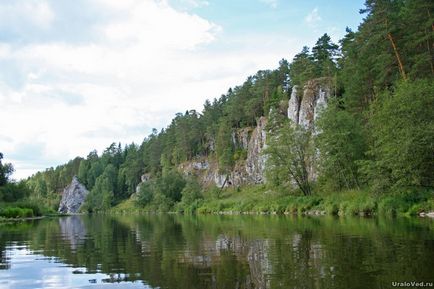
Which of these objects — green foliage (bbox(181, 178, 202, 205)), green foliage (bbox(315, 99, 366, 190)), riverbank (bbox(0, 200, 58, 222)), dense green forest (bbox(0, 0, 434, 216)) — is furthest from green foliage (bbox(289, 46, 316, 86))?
riverbank (bbox(0, 200, 58, 222))

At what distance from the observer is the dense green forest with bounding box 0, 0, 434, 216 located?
1572 inches

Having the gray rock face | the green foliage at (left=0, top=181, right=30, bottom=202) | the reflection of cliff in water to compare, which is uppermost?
the gray rock face

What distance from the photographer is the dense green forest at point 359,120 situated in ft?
131

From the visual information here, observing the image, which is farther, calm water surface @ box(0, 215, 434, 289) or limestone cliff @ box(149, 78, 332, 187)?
limestone cliff @ box(149, 78, 332, 187)

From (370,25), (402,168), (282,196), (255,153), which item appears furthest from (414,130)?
(255,153)

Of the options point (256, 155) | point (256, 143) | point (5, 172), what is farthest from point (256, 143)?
point (5, 172)

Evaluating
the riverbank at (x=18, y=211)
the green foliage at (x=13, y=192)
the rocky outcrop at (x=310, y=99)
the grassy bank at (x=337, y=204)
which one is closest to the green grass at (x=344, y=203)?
the grassy bank at (x=337, y=204)

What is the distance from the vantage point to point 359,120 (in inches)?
2263

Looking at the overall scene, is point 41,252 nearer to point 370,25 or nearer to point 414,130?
point 414,130

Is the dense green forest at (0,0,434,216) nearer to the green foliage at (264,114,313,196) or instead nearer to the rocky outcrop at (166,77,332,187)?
the green foliage at (264,114,313,196)

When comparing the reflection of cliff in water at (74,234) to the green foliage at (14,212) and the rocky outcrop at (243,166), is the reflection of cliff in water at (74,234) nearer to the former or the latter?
the green foliage at (14,212)

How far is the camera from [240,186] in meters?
114

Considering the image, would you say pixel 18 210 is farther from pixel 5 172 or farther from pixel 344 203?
pixel 344 203

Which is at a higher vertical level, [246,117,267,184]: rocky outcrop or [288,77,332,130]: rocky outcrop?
[288,77,332,130]: rocky outcrop
